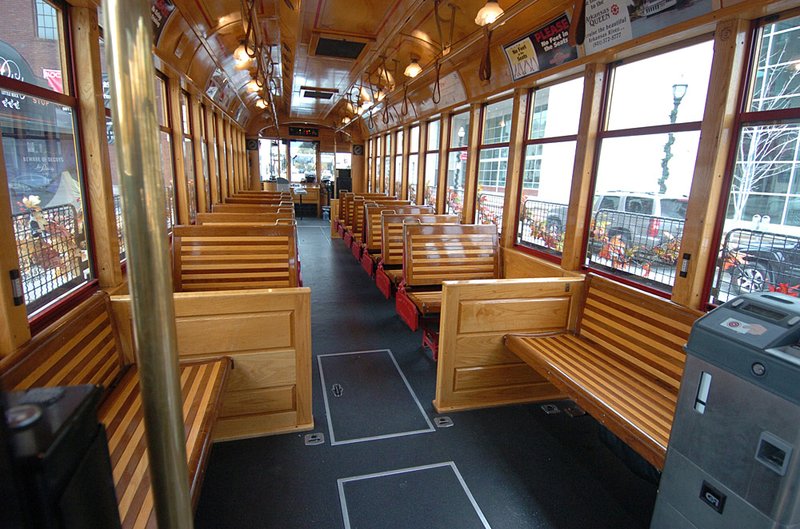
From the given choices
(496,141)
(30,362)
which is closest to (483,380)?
(30,362)

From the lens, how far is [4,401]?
1.41 ft

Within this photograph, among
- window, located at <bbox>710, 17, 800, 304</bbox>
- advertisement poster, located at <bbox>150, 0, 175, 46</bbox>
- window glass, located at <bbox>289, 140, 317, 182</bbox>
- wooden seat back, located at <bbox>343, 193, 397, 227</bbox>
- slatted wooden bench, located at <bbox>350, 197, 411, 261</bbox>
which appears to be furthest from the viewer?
window glass, located at <bbox>289, 140, 317, 182</bbox>

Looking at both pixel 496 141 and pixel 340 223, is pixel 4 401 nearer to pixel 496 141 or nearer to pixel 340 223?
pixel 496 141

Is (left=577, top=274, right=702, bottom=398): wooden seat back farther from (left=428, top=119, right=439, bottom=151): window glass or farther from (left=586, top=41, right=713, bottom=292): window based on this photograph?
(left=428, top=119, right=439, bottom=151): window glass

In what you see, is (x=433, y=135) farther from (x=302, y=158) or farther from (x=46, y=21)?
(x=302, y=158)

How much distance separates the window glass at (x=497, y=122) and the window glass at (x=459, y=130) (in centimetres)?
82

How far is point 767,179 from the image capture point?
2.58 m

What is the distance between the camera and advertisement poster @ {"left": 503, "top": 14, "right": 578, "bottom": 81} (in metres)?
3.87

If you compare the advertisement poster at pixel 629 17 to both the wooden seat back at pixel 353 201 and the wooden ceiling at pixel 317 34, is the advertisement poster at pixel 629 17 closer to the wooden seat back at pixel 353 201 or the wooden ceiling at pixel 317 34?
the wooden ceiling at pixel 317 34

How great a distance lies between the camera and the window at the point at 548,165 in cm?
433

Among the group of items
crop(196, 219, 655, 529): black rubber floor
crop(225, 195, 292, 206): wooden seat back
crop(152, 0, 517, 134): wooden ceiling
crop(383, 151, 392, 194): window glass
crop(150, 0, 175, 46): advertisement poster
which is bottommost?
crop(196, 219, 655, 529): black rubber floor

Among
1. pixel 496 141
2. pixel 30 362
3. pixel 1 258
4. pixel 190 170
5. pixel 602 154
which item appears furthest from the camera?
pixel 190 170

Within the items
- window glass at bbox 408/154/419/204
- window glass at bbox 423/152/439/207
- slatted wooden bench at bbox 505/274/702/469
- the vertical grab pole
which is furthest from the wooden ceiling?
the vertical grab pole

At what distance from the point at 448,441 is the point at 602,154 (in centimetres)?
280
